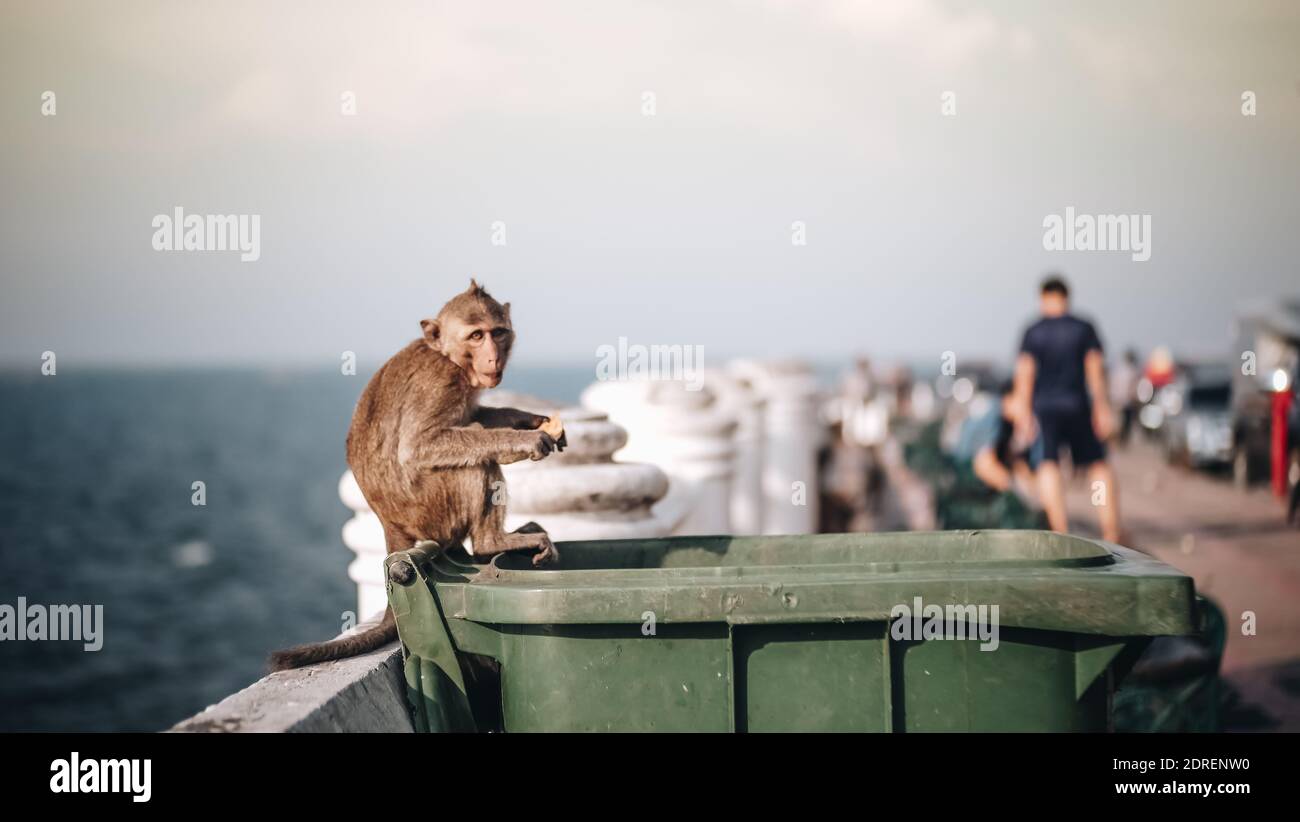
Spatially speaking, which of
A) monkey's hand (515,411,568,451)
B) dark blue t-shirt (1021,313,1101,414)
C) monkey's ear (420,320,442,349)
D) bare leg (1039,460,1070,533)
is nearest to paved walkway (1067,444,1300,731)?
bare leg (1039,460,1070,533)

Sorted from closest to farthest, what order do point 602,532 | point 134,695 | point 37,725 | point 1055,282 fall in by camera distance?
point 602,532 → point 1055,282 → point 37,725 → point 134,695

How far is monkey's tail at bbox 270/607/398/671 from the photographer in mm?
3693

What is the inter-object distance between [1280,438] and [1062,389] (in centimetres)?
1096

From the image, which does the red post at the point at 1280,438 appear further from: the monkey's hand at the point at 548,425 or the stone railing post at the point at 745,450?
the monkey's hand at the point at 548,425

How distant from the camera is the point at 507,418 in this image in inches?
178

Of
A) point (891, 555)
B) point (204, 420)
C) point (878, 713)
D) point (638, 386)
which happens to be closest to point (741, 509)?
point (638, 386)

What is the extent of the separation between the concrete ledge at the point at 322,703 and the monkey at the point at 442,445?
0.91 feet

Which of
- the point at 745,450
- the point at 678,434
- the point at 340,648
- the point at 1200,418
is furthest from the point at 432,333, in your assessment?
the point at 1200,418

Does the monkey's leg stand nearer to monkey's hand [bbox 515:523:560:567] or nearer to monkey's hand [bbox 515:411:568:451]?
monkey's hand [bbox 515:523:560:567]

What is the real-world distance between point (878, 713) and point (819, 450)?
31.2ft

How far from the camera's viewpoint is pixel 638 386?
7996mm

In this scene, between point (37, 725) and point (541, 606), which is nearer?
point (541, 606)

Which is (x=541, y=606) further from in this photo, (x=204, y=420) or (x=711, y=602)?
(x=204, y=420)
